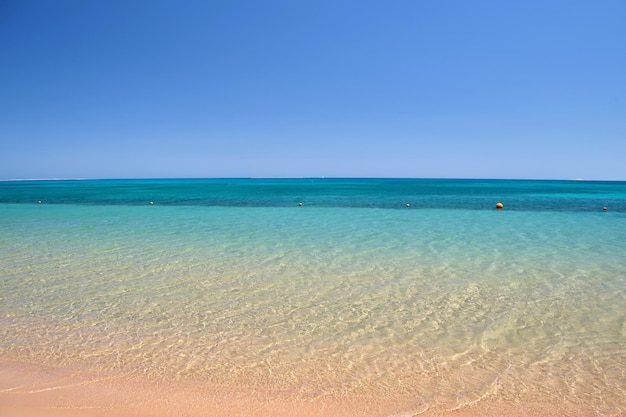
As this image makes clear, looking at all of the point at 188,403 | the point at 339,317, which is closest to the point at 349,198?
the point at 339,317

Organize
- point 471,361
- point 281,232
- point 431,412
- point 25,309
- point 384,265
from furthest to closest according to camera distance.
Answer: point 281,232 → point 384,265 → point 25,309 → point 471,361 → point 431,412

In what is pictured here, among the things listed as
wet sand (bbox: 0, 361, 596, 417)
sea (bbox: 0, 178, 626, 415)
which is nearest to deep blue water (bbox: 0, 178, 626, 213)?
sea (bbox: 0, 178, 626, 415)

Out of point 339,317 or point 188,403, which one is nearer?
point 188,403

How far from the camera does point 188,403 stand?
11.8ft

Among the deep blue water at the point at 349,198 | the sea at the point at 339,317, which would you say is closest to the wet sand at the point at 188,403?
the sea at the point at 339,317

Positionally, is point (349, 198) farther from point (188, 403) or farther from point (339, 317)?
point (188, 403)

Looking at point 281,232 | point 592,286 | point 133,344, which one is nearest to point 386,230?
point 281,232

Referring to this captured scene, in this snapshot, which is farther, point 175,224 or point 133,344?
point 175,224

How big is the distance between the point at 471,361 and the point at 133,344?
4.09 meters

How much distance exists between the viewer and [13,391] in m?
3.71

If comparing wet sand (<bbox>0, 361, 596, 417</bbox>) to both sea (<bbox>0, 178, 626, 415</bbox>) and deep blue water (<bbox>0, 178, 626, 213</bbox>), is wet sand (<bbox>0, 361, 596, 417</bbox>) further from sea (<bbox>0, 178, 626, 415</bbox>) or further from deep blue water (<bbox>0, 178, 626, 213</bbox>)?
deep blue water (<bbox>0, 178, 626, 213</bbox>)

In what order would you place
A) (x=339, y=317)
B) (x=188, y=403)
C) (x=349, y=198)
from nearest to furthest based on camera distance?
(x=188, y=403) < (x=339, y=317) < (x=349, y=198)

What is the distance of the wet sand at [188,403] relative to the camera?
345 cm

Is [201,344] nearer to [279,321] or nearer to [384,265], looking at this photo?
[279,321]
